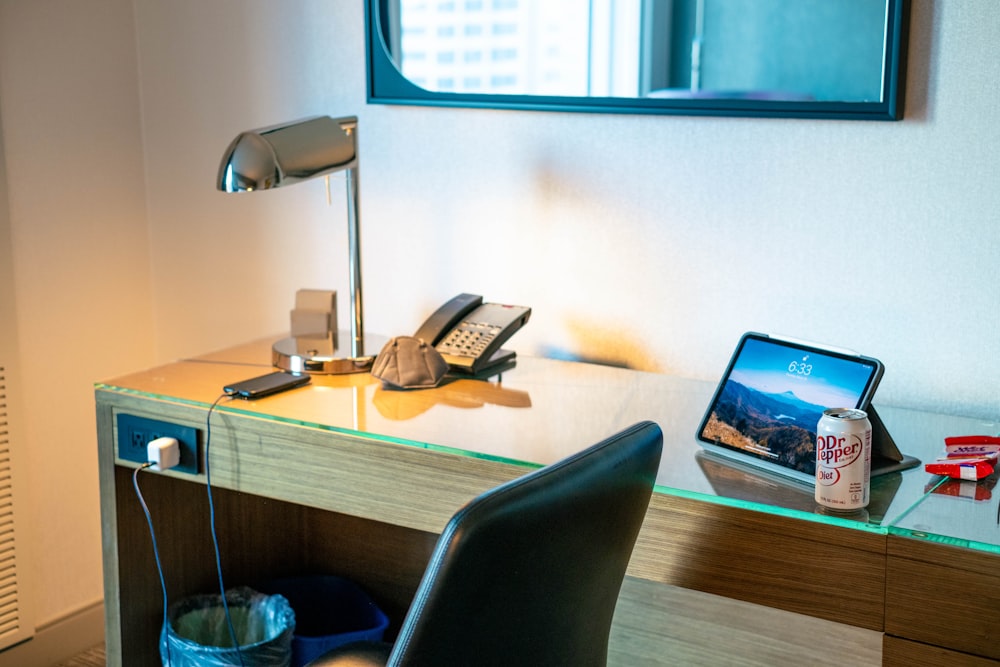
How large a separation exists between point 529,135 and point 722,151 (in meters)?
0.37

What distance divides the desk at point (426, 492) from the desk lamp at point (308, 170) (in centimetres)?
5

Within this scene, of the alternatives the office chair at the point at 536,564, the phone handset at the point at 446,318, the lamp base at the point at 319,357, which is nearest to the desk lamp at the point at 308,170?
the lamp base at the point at 319,357

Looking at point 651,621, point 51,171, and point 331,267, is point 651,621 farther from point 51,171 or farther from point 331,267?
point 51,171

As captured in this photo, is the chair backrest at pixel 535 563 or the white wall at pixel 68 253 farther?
the white wall at pixel 68 253

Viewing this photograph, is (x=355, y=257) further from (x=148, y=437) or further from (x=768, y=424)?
(x=768, y=424)

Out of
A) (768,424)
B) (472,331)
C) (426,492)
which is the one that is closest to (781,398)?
(768,424)

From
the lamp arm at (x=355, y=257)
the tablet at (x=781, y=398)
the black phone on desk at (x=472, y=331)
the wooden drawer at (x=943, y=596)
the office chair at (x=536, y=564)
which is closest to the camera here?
the office chair at (x=536, y=564)

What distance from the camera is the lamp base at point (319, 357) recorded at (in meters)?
1.85

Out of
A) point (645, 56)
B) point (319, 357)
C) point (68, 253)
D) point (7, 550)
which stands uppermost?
point (645, 56)

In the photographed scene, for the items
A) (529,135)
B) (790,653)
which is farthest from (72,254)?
(790,653)

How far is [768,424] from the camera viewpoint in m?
1.43

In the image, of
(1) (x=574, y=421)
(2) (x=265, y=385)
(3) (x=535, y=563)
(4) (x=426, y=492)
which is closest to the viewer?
(3) (x=535, y=563)

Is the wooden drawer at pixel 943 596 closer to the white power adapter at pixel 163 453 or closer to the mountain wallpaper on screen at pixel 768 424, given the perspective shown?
the mountain wallpaper on screen at pixel 768 424

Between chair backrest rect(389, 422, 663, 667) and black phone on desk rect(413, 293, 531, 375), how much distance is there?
66cm
